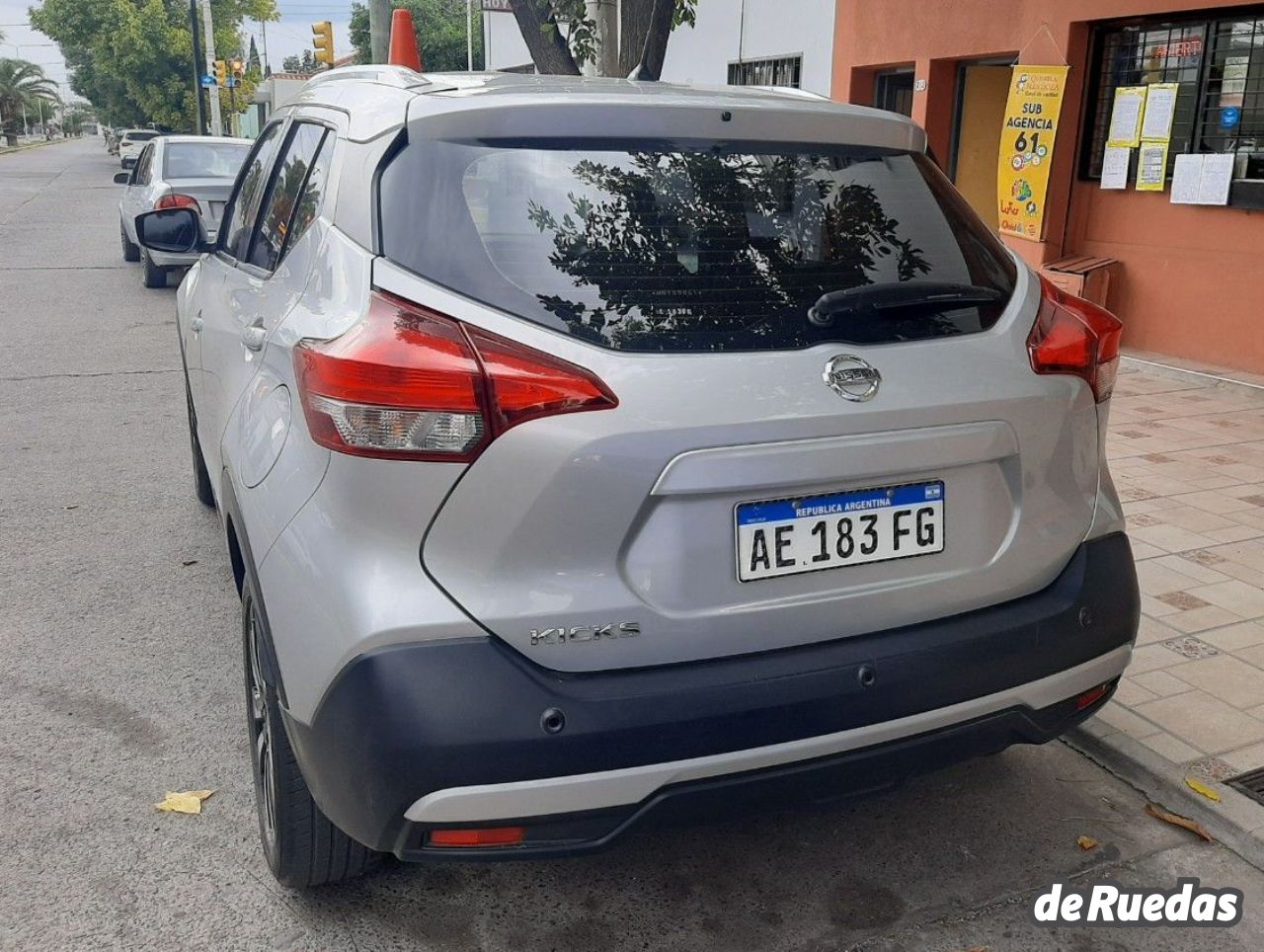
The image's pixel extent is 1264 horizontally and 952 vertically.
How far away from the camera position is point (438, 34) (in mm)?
52062

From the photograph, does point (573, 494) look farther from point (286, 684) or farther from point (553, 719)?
point (286, 684)

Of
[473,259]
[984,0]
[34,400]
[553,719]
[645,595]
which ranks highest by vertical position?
[984,0]

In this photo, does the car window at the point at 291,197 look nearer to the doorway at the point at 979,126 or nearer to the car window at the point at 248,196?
the car window at the point at 248,196

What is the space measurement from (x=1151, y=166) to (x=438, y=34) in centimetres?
4818

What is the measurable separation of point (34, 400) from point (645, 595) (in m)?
6.88

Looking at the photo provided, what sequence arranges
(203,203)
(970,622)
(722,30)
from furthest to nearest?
(722,30)
(203,203)
(970,622)

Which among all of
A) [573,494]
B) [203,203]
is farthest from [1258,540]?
[203,203]

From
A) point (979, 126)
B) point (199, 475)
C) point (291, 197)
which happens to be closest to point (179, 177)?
point (979, 126)

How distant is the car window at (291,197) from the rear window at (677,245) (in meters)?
0.63

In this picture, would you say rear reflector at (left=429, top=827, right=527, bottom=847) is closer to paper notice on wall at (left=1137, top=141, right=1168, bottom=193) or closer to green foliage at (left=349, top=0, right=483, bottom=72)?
paper notice on wall at (left=1137, top=141, right=1168, bottom=193)

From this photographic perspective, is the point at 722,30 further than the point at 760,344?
Yes

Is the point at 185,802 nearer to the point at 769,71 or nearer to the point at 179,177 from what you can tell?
the point at 179,177

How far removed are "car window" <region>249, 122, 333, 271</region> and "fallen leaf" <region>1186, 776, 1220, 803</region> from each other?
2.70 meters

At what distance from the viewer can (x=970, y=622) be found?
7.99 ft
